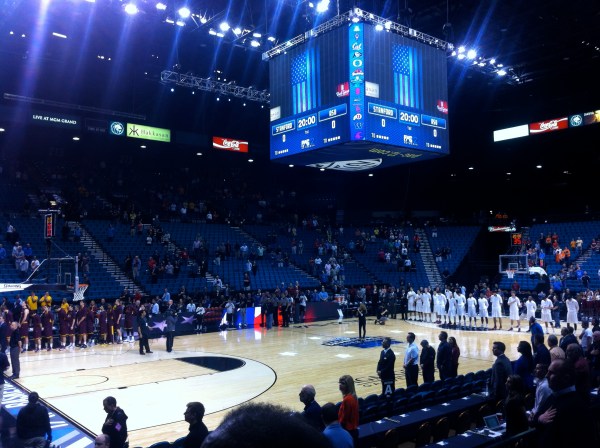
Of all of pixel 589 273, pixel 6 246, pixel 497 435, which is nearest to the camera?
pixel 497 435

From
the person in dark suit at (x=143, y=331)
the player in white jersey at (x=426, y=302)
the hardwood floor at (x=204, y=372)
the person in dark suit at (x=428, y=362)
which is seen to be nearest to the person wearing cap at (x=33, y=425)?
the hardwood floor at (x=204, y=372)

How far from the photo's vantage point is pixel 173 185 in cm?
3494

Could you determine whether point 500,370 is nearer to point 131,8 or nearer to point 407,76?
point 407,76

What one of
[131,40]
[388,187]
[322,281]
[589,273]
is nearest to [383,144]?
[131,40]

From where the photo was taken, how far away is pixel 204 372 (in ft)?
47.7

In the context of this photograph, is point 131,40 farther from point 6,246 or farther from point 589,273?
point 589,273

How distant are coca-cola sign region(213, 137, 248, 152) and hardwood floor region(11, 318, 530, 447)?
44.8 ft

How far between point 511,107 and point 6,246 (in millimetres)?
27718

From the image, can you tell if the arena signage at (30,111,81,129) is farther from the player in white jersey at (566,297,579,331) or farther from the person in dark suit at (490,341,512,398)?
the person in dark suit at (490,341,512,398)

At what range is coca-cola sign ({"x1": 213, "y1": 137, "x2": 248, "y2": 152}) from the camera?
31844 millimetres

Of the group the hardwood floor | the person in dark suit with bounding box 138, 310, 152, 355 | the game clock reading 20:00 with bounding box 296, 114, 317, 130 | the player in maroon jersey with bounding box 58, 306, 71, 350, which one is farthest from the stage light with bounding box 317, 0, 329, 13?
the player in maroon jersey with bounding box 58, 306, 71, 350

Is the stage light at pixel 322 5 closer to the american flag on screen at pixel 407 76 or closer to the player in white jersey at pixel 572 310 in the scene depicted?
the american flag on screen at pixel 407 76

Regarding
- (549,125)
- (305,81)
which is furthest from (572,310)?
(305,81)

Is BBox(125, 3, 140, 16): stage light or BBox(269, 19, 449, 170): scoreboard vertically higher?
BBox(125, 3, 140, 16): stage light
